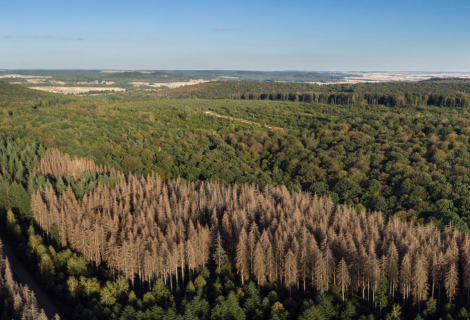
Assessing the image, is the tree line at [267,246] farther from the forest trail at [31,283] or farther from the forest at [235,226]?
the forest trail at [31,283]

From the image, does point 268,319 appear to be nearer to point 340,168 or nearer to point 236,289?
point 236,289

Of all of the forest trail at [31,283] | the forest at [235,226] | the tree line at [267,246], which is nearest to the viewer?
the forest trail at [31,283]

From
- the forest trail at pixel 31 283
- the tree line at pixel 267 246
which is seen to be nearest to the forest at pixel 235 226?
the tree line at pixel 267 246

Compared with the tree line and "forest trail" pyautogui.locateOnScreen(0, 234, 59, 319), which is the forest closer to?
the tree line

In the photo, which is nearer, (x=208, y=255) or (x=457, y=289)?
(x=457, y=289)

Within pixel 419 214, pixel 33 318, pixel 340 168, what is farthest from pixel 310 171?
pixel 33 318

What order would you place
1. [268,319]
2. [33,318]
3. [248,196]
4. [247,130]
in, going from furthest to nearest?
[247,130] → [248,196] → [268,319] → [33,318]

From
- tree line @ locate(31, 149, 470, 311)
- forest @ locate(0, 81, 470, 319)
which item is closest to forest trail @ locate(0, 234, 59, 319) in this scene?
forest @ locate(0, 81, 470, 319)
